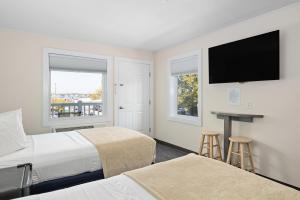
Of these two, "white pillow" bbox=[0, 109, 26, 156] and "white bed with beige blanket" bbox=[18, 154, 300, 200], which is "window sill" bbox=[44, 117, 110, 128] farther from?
"white bed with beige blanket" bbox=[18, 154, 300, 200]

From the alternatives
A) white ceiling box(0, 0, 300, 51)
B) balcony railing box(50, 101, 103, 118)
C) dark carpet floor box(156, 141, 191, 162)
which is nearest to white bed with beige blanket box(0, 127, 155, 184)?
dark carpet floor box(156, 141, 191, 162)

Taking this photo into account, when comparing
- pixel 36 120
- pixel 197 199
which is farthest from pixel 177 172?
pixel 36 120

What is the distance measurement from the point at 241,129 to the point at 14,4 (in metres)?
3.70

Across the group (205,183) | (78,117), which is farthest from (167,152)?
(205,183)

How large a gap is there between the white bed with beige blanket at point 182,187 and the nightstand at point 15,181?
36cm

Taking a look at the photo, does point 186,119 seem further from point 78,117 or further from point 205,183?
point 205,183

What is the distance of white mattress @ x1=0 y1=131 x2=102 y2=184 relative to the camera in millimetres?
1827

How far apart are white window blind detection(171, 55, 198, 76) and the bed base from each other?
269 centimetres

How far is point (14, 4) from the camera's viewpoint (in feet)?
7.56

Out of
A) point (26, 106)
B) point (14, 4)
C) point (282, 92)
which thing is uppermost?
point (14, 4)

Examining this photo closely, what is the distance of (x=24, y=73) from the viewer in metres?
3.25

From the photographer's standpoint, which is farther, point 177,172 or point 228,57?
point 228,57

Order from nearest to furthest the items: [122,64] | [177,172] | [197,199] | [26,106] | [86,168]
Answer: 1. [197,199]
2. [177,172]
3. [86,168]
4. [26,106]
5. [122,64]

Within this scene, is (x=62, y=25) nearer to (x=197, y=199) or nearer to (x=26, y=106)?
(x=26, y=106)
